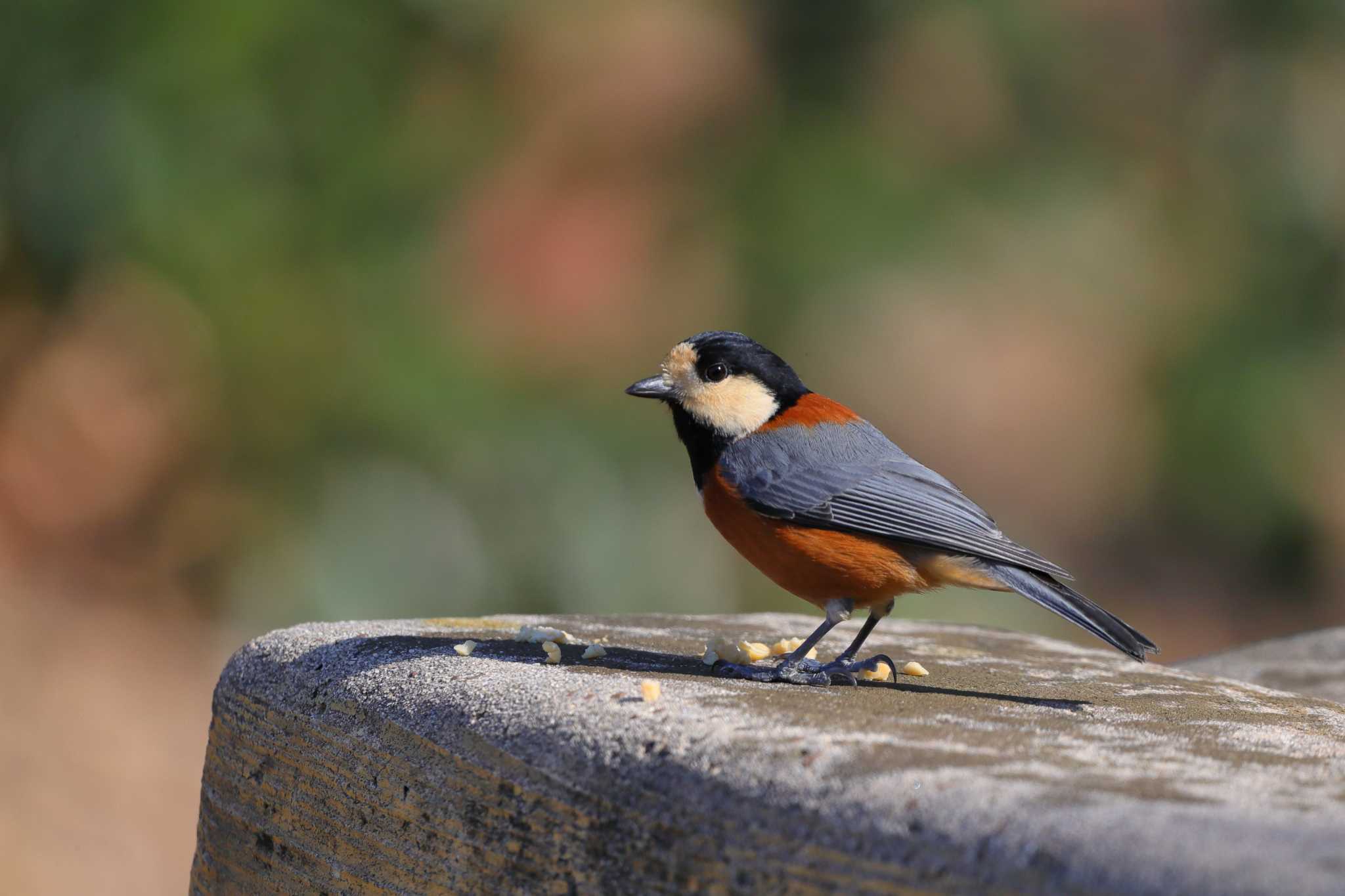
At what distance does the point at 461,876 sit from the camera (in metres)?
1.85

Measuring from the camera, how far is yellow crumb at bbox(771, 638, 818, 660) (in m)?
Result: 3.04

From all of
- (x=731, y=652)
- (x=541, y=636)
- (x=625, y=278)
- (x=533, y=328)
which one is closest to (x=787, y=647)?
(x=731, y=652)

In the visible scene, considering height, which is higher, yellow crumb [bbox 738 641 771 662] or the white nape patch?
the white nape patch

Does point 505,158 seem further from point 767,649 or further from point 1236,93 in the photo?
point 1236,93

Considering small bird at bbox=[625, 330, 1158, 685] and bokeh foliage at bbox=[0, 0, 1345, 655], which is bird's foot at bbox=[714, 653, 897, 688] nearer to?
small bird at bbox=[625, 330, 1158, 685]

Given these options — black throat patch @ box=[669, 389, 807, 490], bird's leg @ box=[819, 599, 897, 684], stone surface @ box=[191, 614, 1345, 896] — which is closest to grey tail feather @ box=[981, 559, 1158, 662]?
stone surface @ box=[191, 614, 1345, 896]

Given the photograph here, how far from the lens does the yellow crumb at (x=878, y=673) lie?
9.18ft

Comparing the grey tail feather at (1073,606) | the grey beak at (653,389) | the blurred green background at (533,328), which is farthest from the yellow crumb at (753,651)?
the blurred green background at (533,328)

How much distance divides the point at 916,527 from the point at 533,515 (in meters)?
4.03

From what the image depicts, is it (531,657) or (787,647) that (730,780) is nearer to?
(531,657)

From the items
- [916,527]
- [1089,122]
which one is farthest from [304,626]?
[1089,122]

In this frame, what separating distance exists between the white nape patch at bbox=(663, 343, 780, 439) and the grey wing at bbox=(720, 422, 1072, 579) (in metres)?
0.09

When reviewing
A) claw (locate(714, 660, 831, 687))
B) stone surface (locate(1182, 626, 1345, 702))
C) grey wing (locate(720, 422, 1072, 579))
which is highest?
grey wing (locate(720, 422, 1072, 579))

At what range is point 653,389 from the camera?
3195mm
